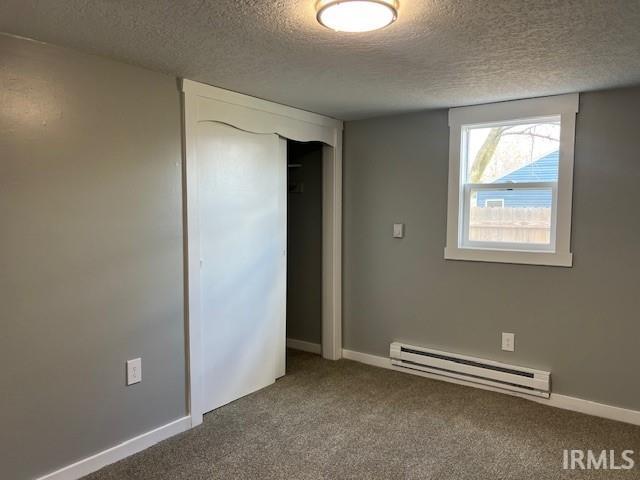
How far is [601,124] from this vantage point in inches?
112

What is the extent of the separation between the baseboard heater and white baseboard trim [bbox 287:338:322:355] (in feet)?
2.44

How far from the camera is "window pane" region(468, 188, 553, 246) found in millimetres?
3137

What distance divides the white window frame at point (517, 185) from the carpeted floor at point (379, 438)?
986 mm

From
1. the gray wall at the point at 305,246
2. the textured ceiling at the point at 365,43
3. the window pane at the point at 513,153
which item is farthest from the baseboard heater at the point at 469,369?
the textured ceiling at the point at 365,43

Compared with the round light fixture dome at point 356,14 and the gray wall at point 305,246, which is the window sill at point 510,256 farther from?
the round light fixture dome at point 356,14

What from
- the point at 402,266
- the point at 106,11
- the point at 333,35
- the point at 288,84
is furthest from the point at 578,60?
the point at 106,11

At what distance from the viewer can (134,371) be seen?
2469 millimetres

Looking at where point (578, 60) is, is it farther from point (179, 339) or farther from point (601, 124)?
point (179, 339)

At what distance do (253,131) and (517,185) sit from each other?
1.86m

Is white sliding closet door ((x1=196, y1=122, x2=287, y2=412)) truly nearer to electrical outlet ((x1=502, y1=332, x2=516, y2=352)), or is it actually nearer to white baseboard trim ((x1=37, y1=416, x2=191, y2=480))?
white baseboard trim ((x1=37, y1=416, x2=191, y2=480))

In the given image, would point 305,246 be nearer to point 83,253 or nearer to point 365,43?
point 83,253

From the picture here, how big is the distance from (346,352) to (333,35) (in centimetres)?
280

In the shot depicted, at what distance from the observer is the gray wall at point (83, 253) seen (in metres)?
2.01

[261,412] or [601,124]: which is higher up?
[601,124]
